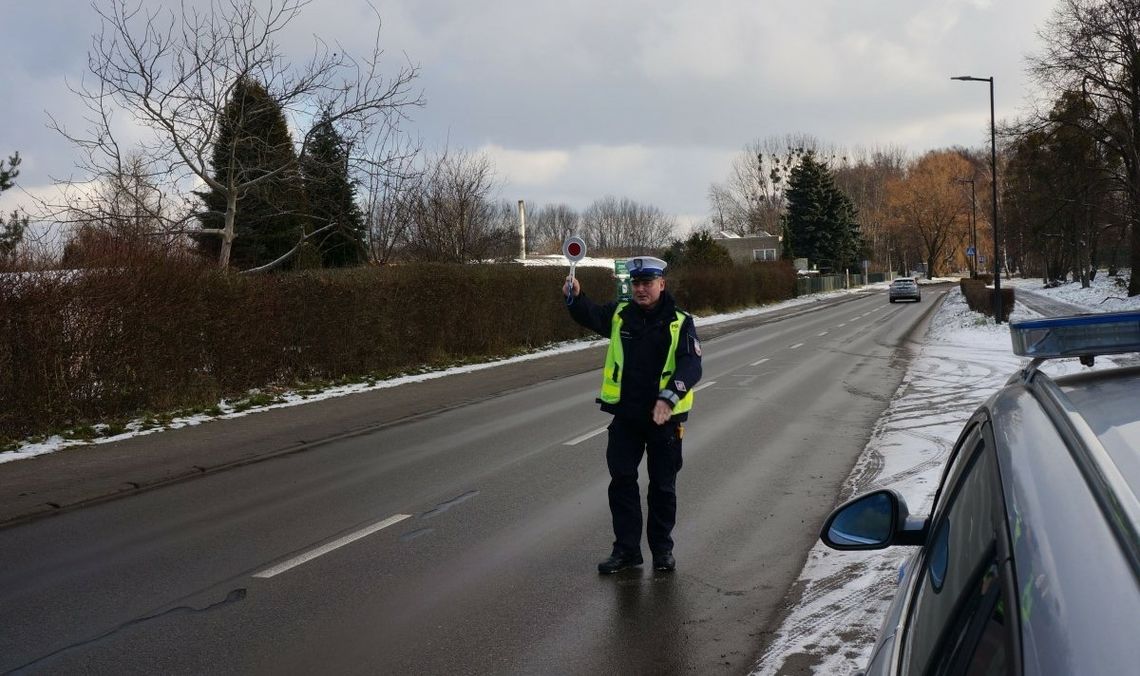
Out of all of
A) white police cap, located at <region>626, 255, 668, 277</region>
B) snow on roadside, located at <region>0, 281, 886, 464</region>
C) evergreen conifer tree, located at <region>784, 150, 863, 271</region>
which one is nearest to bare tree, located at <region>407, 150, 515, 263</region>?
snow on roadside, located at <region>0, 281, 886, 464</region>

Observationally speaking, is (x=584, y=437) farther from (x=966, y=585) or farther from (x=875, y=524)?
(x=966, y=585)

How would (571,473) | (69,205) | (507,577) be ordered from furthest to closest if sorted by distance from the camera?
1. (69,205)
2. (571,473)
3. (507,577)

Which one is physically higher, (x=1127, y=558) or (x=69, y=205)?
(x=69, y=205)

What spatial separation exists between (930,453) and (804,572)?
13.5 feet

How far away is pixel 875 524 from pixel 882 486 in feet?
12.5

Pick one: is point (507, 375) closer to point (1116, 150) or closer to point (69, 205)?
point (69, 205)

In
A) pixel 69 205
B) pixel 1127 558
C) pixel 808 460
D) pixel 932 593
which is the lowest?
pixel 808 460

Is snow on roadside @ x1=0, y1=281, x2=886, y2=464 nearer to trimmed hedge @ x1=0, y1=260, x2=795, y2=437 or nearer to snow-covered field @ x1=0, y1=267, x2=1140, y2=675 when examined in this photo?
snow-covered field @ x1=0, y1=267, x2=1140, y2=675

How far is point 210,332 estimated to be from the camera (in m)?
15.6

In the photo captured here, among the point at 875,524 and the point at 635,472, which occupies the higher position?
→ the point at 875,524

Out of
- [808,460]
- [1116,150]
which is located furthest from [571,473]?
[1116,150]

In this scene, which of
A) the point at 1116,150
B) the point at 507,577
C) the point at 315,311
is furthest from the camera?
the point at 1116,150

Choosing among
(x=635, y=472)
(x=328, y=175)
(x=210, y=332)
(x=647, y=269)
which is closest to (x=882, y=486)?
(x=635, y=472)

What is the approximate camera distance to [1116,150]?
40.8 m
